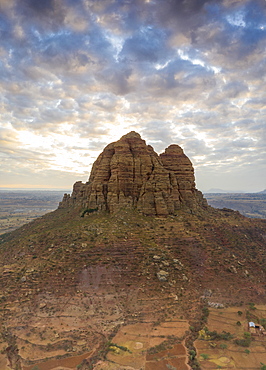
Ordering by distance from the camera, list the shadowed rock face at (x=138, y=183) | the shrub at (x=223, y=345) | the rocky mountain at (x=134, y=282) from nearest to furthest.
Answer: the rocky mountain at (x=134, y=282), the shrub at (x=223, y=345), the shadowed rock face at (x=138, y=183)

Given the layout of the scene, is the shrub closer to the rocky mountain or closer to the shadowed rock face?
the rocky mountain

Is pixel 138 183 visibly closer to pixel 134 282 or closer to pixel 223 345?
pixel 134 282

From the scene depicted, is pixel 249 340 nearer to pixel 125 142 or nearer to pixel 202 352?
pixel 202 352

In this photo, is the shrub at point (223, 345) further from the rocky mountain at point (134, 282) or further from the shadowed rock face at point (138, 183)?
the shadowed rock face at point (138, 183)

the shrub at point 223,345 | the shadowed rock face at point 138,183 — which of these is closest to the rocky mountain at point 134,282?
the shadowed rock face at point 138,183

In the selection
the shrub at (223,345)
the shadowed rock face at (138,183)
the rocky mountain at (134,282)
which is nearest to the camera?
the rocky mountain at (134,282)

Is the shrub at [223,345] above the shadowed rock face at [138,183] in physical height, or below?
below

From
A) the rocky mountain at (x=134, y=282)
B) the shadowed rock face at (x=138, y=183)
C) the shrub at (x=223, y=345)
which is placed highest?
the shadowed rock face at (x=138, y=183)
